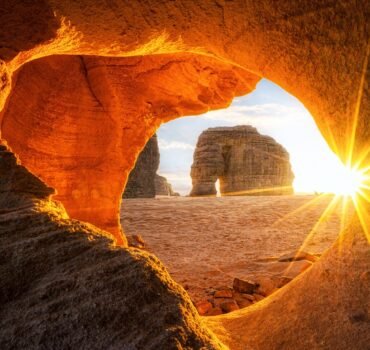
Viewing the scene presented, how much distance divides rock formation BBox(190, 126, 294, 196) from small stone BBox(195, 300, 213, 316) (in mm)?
26022

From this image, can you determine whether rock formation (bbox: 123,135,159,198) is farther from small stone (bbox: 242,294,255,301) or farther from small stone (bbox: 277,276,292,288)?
small stone (bbox: 242,294,255,301)

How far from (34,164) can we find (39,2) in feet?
9.34

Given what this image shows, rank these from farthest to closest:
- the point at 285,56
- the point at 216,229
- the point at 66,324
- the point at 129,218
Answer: the point at 129,218 < the point at 216,229 < the point at 285,56 < the point at 66,324

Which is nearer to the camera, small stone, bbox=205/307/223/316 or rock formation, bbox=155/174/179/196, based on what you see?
small stone, bbox=205/307/223/316

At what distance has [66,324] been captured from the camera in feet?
3.81

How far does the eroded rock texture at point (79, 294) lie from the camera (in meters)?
1.14

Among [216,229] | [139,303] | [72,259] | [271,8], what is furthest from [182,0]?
[216,229]

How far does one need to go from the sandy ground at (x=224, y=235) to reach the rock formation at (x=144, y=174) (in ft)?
30.2

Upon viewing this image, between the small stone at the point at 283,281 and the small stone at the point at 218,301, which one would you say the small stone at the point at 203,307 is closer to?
the small stone at the point at 218,301

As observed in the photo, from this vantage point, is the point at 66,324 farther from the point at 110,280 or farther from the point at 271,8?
the point at 271,8

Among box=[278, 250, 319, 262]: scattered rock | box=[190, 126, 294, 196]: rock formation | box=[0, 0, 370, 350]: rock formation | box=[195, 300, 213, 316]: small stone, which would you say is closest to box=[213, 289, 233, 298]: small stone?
box=[195, 300, 213, 316]: small stone

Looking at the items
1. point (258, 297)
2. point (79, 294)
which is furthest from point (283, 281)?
point (79, 294)

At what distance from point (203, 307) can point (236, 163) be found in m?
28.7

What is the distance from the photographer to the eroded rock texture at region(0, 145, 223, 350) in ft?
3.74
